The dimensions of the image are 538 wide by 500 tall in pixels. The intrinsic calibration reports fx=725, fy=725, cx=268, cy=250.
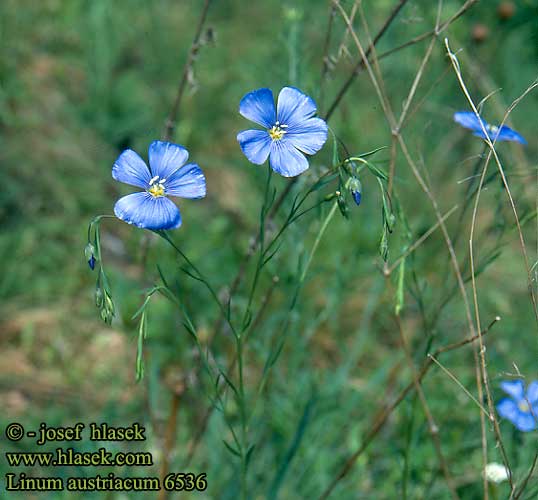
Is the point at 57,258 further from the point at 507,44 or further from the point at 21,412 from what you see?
the point at 507,44

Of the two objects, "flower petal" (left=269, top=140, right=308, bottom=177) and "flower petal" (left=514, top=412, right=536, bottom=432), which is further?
"flower petal" (left=514, top=412, right=536, bottom=432)

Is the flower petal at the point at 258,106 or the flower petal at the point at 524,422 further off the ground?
the flower petal at the point at 258,106

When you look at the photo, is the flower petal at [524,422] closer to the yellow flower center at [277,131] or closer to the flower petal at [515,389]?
the flower petal at [515,389]

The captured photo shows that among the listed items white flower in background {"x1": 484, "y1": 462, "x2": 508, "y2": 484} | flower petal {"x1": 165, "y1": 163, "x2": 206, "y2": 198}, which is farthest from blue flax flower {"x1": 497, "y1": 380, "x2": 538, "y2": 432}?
flower petal {"x1": 165, "y1": 163, "x2": 206, "y2": 198}

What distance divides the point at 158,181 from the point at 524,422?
1167 mm

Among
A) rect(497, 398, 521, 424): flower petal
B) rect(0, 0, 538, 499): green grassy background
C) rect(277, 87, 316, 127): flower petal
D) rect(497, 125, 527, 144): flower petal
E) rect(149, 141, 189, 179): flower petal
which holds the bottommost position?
rect(497, 398, 521, 424): flower petal

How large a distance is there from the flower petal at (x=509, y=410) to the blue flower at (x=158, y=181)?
1.10 m

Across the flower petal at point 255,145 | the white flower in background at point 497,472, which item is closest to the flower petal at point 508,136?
the flower petal at point 255,145

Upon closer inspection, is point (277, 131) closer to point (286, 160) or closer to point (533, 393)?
point (286, 160)

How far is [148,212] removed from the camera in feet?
4.21

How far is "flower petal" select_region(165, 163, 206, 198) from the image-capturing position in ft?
4.37

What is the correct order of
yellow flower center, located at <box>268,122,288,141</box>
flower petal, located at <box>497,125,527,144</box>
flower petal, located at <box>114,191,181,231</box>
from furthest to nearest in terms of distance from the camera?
flower petal, located at <box>497,125,527,144</box> < yellow flower center, located at <box>268,122,288,141</box> < flower petal, located at <box>114,191,181,231</box>

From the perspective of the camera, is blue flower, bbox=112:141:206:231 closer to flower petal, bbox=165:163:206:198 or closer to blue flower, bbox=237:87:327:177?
flower petal, bbox=165:163:206:198

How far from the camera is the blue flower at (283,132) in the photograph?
1.31 m
